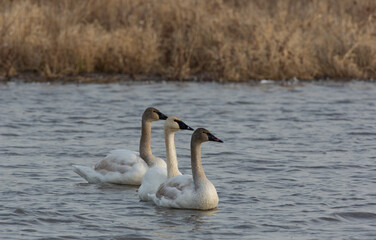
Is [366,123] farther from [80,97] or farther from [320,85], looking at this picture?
[80,97]

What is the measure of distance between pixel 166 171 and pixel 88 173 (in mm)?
1180

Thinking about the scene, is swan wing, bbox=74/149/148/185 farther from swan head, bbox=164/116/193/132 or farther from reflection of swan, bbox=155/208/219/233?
reflection of swan, bbox=155/208/219/233

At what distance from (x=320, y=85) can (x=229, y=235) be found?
13471 mm

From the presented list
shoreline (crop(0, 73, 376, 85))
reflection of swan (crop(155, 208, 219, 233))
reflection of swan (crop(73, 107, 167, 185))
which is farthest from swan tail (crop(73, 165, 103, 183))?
shoreline (crop(0, 73, 376, 85))

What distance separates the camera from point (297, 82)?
22047 mm

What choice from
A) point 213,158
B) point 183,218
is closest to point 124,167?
point 213,158

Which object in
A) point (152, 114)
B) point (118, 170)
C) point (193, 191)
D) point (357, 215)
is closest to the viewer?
point (357, 215)

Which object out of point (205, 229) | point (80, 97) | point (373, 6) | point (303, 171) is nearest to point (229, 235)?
point (205, 229)

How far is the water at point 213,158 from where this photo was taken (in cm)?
884

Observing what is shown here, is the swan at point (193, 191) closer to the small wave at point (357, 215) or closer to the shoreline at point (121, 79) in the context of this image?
the small wave at point (357, 215)

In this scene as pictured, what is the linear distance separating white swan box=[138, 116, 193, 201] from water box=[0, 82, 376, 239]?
7.6 inches

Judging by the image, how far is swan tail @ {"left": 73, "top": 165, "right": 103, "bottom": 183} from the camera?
37.2ft

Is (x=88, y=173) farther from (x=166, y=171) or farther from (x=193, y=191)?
(x=193, y=191)

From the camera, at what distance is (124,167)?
37.2 ft
